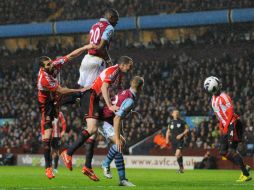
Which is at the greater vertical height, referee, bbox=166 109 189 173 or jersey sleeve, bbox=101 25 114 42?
jersey sleeve, bbox=101 25 114 42

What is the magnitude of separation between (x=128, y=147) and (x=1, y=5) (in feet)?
87.3

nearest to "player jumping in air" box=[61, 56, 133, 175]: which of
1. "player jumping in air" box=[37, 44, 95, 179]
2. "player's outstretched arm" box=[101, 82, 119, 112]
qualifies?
"player's outstretched arm" box=[101, 82, 119, 112]

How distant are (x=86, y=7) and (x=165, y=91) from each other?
1516cm

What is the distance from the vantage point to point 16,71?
55.0 meters

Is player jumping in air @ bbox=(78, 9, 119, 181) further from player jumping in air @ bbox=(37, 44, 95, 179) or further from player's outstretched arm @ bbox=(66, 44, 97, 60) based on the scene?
player jumping in air @ bbox=(37, 44, 95, 179)

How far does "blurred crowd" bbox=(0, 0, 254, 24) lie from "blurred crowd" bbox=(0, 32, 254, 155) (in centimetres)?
299

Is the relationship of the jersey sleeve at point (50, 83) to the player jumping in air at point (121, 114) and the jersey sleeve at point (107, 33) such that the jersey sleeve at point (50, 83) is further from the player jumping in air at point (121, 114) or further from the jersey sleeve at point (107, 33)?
the player jumping in air at point (121, 114)

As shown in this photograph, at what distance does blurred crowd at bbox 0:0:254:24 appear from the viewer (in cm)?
5144

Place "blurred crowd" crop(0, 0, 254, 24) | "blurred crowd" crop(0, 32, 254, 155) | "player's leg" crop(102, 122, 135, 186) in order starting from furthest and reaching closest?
"blurred crowd" crop(0, 0, 254, 24) < "blurred crowd" crop(0, 32, 254, 155) < "player's leg" crop(102, 122, 135, 186)

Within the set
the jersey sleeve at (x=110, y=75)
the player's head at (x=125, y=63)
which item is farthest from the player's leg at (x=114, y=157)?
the player's head at (x=125, y=63)

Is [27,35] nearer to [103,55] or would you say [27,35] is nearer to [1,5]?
[1,5]

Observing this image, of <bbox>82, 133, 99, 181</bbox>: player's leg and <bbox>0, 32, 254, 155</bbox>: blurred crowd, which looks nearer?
<bbox>82, 133, 99, 181</bbox>: player's leg

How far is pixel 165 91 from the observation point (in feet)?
145

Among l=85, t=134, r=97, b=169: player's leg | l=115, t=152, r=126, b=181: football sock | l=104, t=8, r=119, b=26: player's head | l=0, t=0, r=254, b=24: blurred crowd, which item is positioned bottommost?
l=115, t=152, r=126, b=181: football sock
